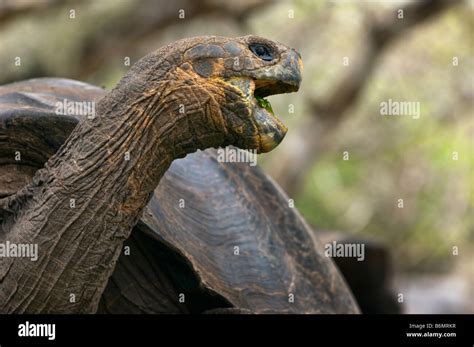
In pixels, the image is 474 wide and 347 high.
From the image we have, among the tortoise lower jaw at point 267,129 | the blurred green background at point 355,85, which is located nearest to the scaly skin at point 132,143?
the tortoise lower jaw at point 267,129

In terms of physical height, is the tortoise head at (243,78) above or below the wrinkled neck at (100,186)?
above

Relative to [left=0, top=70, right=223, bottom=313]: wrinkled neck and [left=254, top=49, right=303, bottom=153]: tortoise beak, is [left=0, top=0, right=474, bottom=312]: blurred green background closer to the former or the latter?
[left=0, top=70, right=223, bottom=313]: wrinkled neck

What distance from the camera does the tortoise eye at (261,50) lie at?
7.55 feet

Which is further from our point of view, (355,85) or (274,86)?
(355,85)

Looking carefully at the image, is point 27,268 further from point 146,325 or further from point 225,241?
point 225,241

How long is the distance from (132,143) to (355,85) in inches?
329

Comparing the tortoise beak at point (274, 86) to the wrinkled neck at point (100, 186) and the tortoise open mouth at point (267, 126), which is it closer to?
the tortoise open mouth at point (267, 126)

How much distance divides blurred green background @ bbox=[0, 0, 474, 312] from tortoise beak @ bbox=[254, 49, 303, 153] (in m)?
6.95

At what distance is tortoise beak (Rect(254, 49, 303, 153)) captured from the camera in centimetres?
226

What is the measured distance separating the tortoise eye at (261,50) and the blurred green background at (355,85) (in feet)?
22.7

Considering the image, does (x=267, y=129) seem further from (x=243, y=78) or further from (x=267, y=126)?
(x=243, y=78)

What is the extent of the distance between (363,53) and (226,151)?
279 inches

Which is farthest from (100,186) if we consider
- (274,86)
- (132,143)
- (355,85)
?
(355,85)

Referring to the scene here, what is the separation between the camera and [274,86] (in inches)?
91.7
